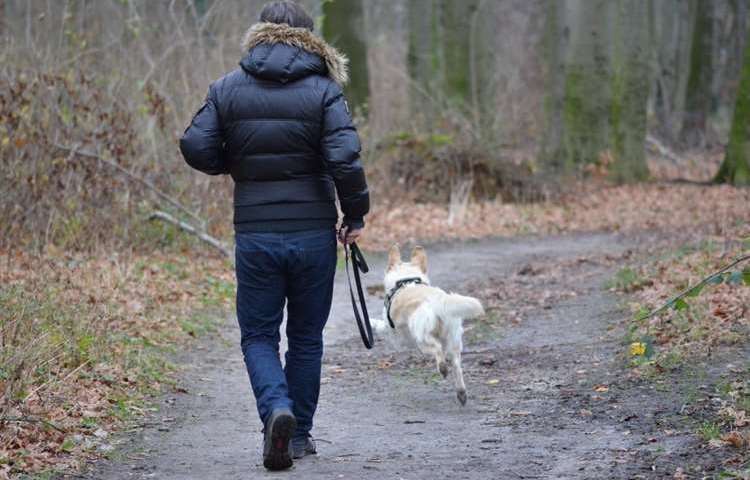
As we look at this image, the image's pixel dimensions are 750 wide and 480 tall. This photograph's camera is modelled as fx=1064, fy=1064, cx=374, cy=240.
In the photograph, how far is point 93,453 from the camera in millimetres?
5789

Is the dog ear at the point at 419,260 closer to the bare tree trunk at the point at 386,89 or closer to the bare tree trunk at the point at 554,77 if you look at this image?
the bare tree trunk at the point at 386,89

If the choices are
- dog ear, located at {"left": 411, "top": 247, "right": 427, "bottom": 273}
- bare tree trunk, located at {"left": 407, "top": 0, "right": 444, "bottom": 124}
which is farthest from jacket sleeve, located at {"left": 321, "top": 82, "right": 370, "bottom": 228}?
bare tree trunk, located at {"left": 407, "top": 0, "right": 444, "bottom": 124}

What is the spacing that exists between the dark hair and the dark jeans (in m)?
1.10

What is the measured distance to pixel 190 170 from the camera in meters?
13.4

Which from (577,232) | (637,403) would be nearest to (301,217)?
(637,403)

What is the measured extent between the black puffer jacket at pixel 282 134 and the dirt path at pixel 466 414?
1350 millimetres

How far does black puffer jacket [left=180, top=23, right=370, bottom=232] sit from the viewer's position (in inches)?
213

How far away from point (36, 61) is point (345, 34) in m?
9.90

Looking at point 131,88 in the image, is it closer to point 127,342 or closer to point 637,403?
point 127,342

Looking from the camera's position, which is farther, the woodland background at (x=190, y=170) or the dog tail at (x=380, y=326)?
the dog tail at (x=380, y=326)

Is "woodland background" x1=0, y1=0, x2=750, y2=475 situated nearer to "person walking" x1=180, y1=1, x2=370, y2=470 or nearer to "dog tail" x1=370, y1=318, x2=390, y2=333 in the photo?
"person walking" x1=180, y1=1, x2=370, y2=470

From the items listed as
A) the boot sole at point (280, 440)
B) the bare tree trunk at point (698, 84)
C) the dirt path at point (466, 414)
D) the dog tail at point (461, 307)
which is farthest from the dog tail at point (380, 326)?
the bare tree trunk at point (698, 84)

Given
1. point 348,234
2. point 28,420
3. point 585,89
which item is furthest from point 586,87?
point 28,420

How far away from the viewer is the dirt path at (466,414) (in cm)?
549
